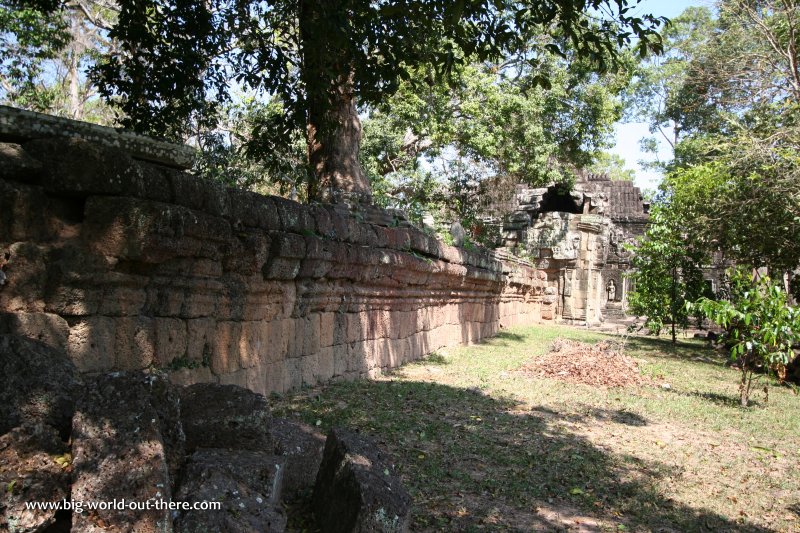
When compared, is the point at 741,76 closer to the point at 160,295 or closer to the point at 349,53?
the point at 349,53

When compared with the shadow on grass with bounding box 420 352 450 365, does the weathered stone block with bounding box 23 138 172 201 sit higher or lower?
higher

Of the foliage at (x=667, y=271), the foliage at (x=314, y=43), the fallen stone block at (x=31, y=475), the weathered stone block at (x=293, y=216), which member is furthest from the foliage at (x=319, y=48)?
the foliage at (x=667, y=271)

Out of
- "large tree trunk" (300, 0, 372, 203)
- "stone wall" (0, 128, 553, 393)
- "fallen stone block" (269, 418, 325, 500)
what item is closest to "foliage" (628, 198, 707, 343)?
"large tree trunk" (300, 0, 372, 203)

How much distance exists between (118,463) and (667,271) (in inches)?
625

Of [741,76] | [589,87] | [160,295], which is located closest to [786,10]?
[741,76]

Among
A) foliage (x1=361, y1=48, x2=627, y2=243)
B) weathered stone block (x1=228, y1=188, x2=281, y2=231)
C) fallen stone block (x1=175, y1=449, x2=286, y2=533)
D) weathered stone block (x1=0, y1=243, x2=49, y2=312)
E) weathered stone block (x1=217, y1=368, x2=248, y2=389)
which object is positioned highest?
foliage (x1=361, y1=48, x2=627, y2=243)

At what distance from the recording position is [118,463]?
95.7 inches

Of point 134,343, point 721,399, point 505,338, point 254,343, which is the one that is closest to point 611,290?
point 505,338

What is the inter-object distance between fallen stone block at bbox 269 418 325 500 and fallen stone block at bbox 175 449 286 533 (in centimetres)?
63

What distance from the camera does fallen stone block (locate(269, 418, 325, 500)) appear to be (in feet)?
11.7

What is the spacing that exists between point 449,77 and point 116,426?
14.0 ft

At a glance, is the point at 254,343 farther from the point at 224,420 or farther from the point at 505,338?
the point at 505,338

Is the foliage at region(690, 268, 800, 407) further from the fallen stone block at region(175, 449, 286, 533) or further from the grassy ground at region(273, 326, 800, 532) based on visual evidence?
the fallen stone block at region(175, 449, 286, 533)

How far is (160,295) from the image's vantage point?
4.38 metres
